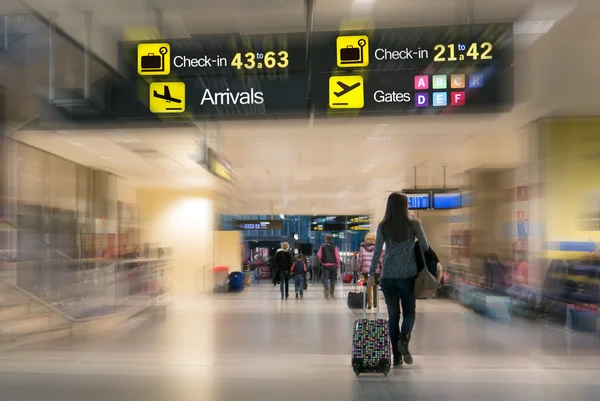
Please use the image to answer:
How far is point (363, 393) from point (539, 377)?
184 centimetres

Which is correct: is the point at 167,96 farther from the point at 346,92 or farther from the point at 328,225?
the point at 328,225

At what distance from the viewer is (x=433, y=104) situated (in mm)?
4973

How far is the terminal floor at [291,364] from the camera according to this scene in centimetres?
440

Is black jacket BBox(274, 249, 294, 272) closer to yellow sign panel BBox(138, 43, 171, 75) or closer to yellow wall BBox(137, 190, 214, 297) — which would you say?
yellow wall BBox(137, 190, 214, 297)

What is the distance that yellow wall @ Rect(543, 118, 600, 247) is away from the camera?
8000 mm

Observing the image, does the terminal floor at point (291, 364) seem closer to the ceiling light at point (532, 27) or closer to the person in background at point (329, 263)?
the ceiling light at point (532, 27)

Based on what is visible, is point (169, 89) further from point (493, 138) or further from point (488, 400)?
point (493, 138)

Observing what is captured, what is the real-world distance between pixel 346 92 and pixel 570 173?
4939mm

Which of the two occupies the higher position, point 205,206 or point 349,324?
point 205,206

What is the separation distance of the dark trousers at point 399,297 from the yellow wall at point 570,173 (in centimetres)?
448

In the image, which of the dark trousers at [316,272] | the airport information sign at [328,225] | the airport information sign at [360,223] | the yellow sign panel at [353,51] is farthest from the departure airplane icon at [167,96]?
the airport information sign at [328,225]

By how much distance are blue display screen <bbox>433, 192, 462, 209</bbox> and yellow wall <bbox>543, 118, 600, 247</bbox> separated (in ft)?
17.3

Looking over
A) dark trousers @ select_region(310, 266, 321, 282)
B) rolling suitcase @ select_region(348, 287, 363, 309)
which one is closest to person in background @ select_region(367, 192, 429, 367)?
rolling suitcase @ select_region(348, 287, 363, 309)

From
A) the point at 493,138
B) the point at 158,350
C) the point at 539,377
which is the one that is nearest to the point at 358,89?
the point at 539,377
